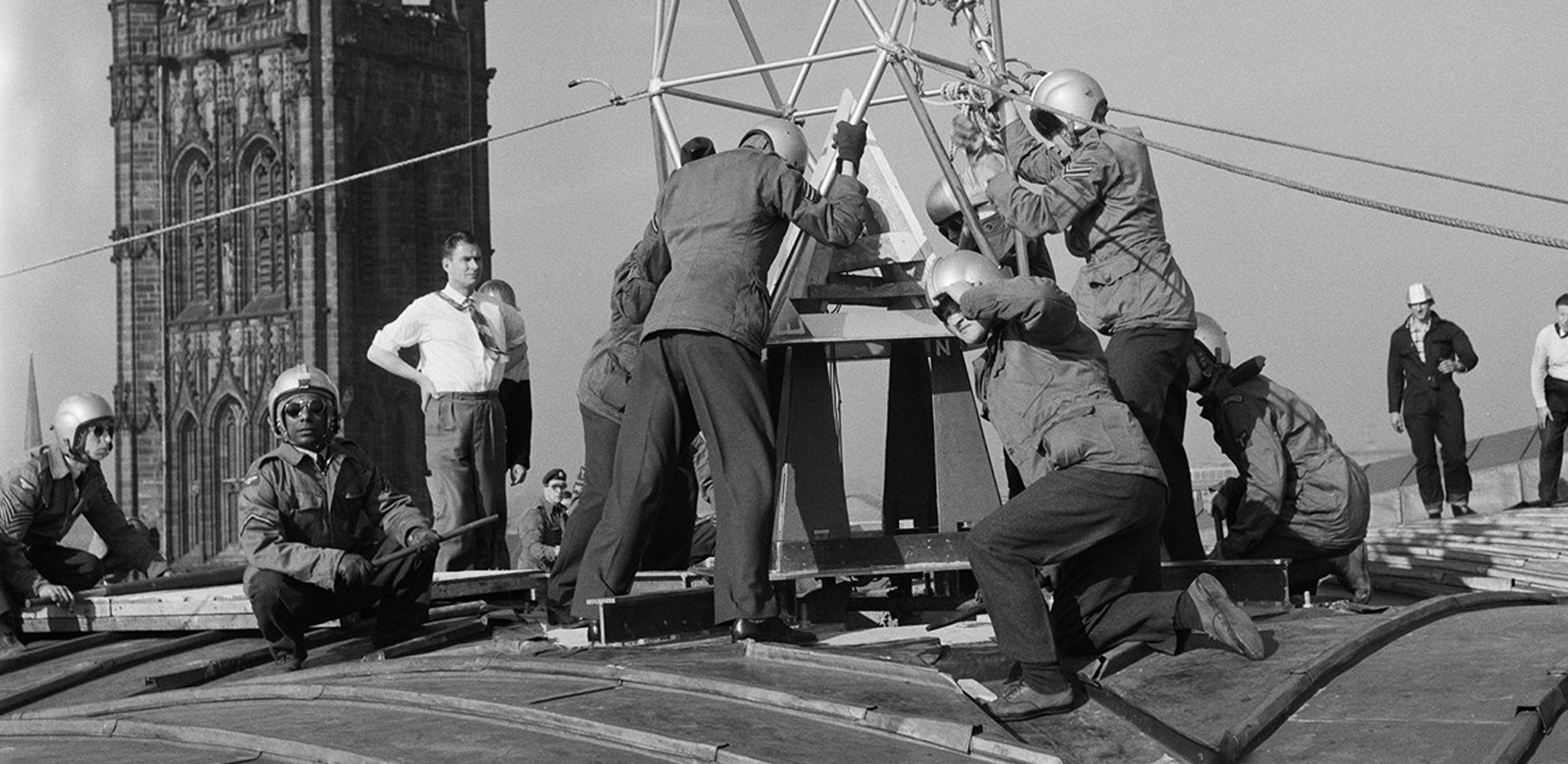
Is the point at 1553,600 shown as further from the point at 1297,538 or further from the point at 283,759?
the point at 283,759

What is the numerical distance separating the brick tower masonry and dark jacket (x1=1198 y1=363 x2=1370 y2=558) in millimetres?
70473

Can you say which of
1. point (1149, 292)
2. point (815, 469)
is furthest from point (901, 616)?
point (1149, 292)

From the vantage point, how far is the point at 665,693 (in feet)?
21.9

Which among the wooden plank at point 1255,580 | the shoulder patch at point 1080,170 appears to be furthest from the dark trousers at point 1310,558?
the shoulder patch at point 1080,170

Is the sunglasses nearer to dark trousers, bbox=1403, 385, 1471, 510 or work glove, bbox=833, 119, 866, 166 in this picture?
work glove, bbox=833, 119, 866, 166

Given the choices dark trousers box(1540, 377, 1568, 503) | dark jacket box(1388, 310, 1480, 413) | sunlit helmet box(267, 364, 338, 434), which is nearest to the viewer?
sunlit helmet box(267, 364, 338, 434)

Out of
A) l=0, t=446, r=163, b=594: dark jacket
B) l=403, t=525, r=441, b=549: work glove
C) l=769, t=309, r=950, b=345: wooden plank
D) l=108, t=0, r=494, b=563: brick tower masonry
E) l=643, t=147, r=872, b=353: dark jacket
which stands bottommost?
l=403, t=525, r=441, b=549: work glove

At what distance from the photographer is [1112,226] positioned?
336 inches

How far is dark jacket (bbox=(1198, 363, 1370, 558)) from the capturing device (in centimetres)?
923

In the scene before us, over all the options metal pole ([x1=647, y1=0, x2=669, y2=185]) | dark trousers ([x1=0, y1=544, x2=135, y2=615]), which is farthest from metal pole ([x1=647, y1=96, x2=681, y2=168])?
dark trousers ([x1=0, y1=544, x2=135, y2=615])

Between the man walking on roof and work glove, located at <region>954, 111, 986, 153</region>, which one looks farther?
the man walking on roof

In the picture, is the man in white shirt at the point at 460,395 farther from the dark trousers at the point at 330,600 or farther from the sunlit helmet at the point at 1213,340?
the sunlit helmet at the point at 1213,340

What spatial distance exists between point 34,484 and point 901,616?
16.5 feet

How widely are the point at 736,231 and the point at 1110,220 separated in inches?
56.5
